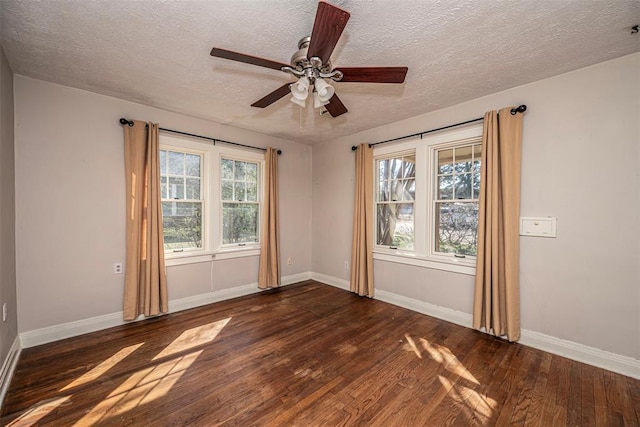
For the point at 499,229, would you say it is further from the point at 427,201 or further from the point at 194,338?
the point at 194,338

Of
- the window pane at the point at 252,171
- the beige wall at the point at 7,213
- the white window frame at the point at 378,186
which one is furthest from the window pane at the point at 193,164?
the white window frame at the point at 378,186

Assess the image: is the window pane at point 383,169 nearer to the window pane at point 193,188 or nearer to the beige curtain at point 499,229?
the beige curtain at point 499,229

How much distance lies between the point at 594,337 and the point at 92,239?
512cm

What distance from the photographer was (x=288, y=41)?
79.4 inches

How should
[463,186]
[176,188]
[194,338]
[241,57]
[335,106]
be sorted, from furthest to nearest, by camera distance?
[176,188]
[463,186]
[194,338]
[335,106]
[241,57]

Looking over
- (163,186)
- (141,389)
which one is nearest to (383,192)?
(163,186)

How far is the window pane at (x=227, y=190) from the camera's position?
402 cm

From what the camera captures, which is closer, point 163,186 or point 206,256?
point 163,186

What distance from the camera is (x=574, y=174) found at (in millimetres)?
2408

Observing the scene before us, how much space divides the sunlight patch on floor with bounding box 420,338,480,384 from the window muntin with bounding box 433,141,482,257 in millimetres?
1197

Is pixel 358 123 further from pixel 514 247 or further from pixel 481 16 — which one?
pixel 514 247

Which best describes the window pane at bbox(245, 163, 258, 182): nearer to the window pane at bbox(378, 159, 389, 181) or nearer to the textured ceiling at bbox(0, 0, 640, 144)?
the textured ceiling at bbox(0, 0, 640, 144)

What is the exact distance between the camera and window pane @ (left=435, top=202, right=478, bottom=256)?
3.14 m

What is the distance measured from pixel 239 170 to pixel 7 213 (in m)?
2.52
